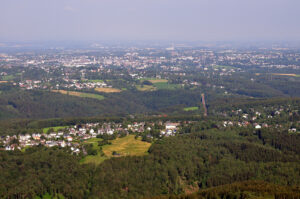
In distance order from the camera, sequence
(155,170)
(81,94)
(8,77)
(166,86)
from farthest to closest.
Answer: (8,77) < (166,86) < (81,94) < (155,170)

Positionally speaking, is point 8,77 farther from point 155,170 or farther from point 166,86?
point 155,170

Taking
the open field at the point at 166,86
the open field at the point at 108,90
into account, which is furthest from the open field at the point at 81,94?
the open field at the point at 166,86

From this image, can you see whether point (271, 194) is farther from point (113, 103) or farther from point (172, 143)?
point (113, 103)

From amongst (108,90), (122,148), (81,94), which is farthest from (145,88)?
(122,148)


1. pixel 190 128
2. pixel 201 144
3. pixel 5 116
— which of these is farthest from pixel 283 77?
pixel 5 116

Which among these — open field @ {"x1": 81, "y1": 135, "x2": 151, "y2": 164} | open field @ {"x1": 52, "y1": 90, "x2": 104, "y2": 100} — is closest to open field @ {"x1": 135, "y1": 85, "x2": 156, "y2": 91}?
open field @ {"x1": 52, "y1": 90, "x2": 104, "y2": 100}

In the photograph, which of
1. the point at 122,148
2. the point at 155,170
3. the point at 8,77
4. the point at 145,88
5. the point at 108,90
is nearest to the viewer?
the point at 155,170

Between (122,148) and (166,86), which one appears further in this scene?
(166,86)
